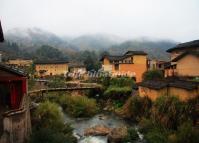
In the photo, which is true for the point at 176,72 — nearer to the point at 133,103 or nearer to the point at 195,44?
the point at 195,44

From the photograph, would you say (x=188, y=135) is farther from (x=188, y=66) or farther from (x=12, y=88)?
(x=188, y=66)

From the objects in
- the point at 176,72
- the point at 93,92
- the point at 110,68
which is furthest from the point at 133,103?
the point at 110,68

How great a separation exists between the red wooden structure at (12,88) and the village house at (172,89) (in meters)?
15.7

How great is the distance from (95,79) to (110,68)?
4.17 meters

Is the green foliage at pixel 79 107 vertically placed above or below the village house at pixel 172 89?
below

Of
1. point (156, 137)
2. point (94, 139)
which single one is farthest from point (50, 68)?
point (156, 137)

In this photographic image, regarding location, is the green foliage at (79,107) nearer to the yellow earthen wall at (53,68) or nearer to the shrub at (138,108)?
the shrub at (138,108)

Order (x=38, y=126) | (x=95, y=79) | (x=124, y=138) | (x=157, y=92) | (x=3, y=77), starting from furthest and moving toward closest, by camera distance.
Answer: (x=95, y=79), (x=157, y=92), (x=124, y=138), (x=38, y=126), (x=3, y=77)

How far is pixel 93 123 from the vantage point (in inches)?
1412

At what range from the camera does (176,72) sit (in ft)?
138

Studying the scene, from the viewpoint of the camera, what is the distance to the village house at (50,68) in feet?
270

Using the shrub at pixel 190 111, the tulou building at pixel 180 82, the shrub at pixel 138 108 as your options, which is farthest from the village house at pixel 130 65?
the shrub at pixel 190 111

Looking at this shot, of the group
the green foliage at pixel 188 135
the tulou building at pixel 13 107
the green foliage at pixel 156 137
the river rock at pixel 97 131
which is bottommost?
the river rock at pixel 97 131

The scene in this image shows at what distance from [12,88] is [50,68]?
62.8m
